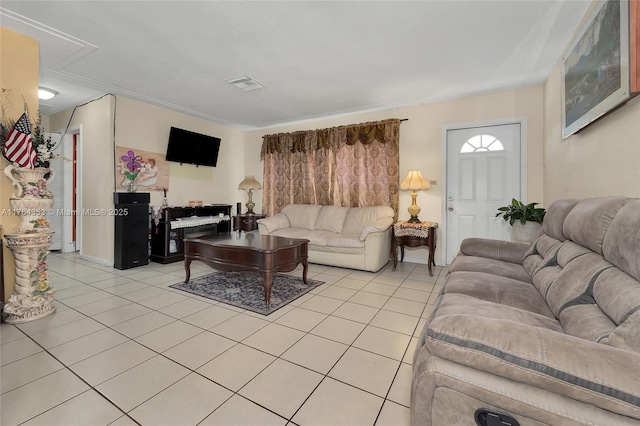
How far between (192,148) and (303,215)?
7.69 feet

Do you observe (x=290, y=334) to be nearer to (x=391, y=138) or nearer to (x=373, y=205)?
(x=373, y=205)

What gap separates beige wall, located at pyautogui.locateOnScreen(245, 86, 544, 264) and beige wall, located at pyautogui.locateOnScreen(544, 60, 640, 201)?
219 millimetres

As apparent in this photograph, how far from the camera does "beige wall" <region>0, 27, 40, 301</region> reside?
98.0 inches

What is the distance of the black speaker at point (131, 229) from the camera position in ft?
13.1

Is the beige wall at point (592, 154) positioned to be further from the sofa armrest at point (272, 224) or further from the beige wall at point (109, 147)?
the beige wall at point (109, 147)

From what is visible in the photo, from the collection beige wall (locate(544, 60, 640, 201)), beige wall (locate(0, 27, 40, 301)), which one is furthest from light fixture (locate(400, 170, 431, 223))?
beige wall (locate(0, 27, 40, 301))

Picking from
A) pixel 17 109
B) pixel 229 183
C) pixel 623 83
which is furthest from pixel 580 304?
pixel 229 183

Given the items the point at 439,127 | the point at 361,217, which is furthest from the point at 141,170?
the point at 439,127

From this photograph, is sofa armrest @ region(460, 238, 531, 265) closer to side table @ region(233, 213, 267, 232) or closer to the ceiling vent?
the ceiling vent

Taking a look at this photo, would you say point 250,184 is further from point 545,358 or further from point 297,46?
point 545,358

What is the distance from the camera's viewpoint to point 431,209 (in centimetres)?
434

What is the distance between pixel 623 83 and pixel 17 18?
14.7 feet

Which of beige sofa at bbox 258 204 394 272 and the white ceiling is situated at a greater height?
the white ceiling

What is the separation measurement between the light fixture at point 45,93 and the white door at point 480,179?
581cm
